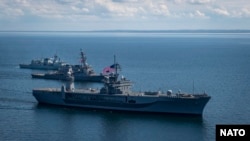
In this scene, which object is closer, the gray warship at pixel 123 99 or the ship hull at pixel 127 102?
the ship hull at pixel 127 102

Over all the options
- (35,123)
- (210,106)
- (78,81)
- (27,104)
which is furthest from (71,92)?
(78,81)

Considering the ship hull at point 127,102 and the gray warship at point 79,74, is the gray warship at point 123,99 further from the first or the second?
the gray warship at point 79,74

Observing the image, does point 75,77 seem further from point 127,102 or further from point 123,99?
point 127,102

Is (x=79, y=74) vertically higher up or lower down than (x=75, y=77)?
higher up

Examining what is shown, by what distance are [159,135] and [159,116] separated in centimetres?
1124

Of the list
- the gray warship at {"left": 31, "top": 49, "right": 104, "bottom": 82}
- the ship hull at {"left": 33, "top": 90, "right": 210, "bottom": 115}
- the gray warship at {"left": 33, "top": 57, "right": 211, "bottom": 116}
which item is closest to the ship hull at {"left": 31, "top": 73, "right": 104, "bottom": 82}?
the gray warship at {"left": 31, "top": 49, "right": 104, "bottom": 82}

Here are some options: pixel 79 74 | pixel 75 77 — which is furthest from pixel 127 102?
pixel 79 74

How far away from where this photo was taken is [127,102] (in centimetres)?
6762

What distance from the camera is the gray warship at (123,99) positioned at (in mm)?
64375

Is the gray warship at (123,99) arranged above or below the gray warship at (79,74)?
below

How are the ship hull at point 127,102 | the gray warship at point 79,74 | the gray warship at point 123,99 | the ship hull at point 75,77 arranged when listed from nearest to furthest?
the ship hull at point 127,102 → the gray warship at point 123,99 → the ship hull at point 75,77 → the gray warship at point 79,74

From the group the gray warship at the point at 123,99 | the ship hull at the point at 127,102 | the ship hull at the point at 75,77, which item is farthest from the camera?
the ship hull at the point at 75,77

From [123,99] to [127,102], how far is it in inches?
29.4

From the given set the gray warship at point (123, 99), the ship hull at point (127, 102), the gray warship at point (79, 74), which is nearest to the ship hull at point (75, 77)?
the gray warship at point (79, 74)
